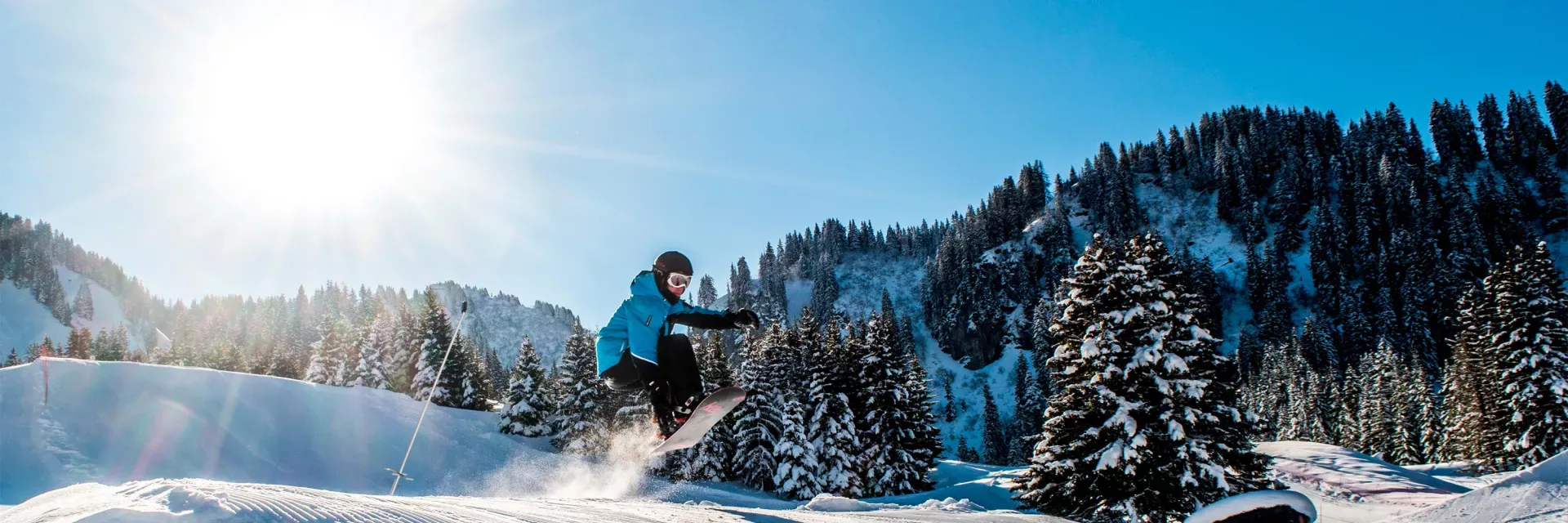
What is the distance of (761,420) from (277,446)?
62.6 ft

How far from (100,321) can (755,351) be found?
8054 inches

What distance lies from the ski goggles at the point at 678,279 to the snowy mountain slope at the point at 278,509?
2935mm

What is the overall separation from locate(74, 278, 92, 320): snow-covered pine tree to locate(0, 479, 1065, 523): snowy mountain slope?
8185 inches

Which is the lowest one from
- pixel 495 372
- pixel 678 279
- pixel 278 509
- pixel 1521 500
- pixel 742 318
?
pixel 1521 500

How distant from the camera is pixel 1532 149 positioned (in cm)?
11600

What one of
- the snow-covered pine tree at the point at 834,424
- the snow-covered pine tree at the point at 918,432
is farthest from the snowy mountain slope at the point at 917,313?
the snow-covered pine tree at the point at 834,424

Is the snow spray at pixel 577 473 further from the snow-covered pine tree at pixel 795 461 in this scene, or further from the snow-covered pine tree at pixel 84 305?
the snow-covered pine tree at pixel 84 305

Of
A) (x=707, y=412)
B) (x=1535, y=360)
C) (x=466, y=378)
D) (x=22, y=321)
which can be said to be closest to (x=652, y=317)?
(x=707, y=412)

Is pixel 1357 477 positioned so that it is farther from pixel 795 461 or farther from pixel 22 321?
pixel 22 321

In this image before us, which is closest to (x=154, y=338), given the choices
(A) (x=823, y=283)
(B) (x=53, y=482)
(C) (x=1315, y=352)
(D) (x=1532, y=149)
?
(A) (x=823, y=283)

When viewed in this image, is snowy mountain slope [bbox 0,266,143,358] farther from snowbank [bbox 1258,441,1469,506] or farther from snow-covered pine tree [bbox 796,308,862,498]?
snowbank [bbox 1258,441,1469,506]

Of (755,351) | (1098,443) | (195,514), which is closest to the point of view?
(195,514)

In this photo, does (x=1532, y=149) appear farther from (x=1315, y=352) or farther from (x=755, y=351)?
(x=755, y=351)

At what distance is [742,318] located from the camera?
802 centimetres
